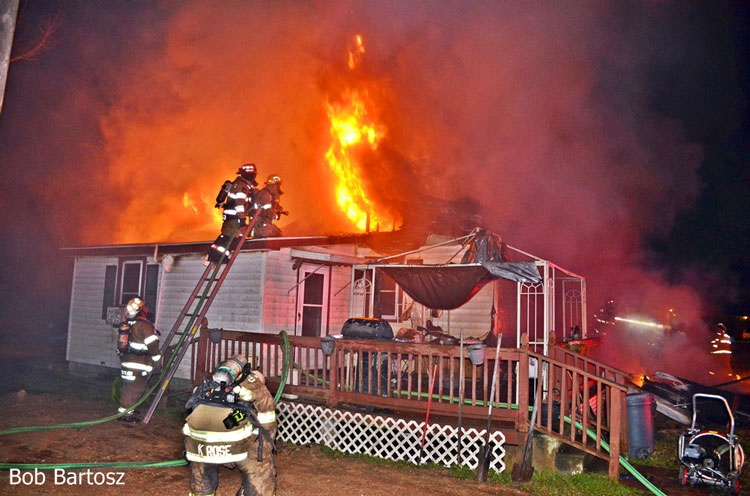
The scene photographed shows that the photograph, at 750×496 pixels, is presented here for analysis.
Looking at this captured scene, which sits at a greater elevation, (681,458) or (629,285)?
(629,285)

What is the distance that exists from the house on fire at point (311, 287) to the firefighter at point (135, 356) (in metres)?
2.27

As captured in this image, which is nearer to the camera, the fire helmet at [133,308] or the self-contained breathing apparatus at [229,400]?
the self-contained breathing apparatus at [229,400]

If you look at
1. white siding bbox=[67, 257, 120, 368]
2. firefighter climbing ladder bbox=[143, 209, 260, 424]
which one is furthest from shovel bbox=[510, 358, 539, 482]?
white siding bbox=[67, 257, 120, 368]

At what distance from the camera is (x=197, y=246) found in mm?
11375

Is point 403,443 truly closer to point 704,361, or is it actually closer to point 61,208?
point 704,361

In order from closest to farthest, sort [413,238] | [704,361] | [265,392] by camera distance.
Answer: [265,392]
[413,238]
[704,361]

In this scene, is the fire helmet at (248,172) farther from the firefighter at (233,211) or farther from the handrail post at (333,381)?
the handrail post at (333,381)

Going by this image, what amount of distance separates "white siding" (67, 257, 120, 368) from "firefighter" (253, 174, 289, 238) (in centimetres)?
555

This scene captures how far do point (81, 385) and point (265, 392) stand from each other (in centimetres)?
1068

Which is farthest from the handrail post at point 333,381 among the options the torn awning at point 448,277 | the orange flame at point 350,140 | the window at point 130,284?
the orange flame at point 350,140

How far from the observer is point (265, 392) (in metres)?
4.46

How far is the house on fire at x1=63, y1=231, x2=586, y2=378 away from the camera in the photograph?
1045 cm

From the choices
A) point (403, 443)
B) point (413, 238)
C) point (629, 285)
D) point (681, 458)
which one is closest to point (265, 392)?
point (403, 443)

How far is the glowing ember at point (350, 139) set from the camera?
22594 mm
